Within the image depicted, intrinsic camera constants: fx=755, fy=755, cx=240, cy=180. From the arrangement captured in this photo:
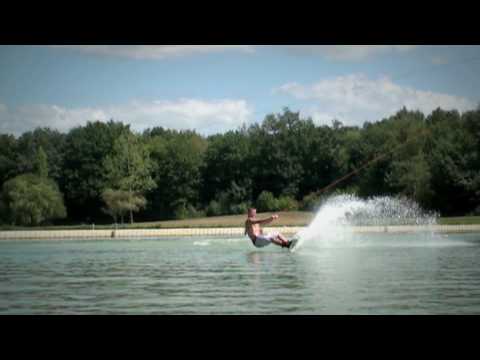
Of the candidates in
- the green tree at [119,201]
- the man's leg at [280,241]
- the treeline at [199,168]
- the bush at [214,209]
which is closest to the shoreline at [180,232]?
the treeline at [199,168]

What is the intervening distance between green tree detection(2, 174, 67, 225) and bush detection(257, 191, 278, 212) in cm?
1674

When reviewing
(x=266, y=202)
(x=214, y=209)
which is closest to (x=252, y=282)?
(x=266, y=202)

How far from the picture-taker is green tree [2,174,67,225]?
5962 centimetres

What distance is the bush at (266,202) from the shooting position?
63188 millimetres

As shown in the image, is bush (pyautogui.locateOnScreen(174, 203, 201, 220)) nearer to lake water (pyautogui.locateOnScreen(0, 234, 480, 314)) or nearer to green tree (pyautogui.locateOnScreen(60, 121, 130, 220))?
green tree (pyautogui.locateOnScreen(60, 121, 130, 220))

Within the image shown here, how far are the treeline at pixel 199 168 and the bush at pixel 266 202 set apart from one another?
7cm

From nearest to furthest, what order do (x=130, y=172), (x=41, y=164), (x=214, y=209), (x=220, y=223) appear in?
1. (x=220, y=223)
2. (x=130, y=172)
3. (x=41, y=164)
4. (x=214, y=209)

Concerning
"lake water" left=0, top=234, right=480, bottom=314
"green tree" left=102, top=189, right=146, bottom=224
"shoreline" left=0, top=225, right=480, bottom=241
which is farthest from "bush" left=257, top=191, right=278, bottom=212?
"lake water" left=0, top=234, right=480, bottom=314

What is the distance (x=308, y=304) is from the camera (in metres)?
13.3

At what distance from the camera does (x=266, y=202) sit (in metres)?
Result: 63.6

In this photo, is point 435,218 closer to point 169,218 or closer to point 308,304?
point 169,218

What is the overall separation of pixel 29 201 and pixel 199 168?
17.1m

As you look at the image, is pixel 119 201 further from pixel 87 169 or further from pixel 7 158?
pixel 7 158

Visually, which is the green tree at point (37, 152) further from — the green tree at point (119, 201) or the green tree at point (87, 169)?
the green tree at point (119, 201)
